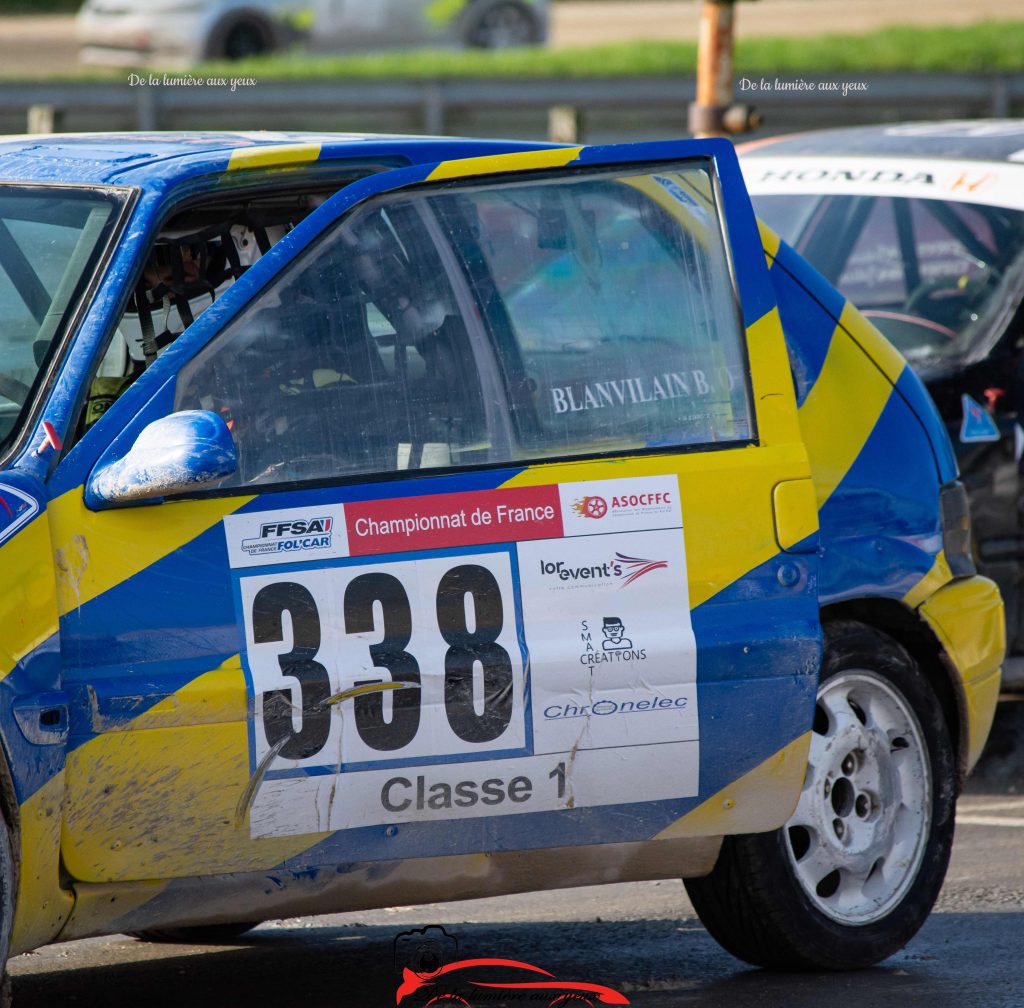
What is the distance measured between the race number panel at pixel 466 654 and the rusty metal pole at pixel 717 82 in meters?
5.53

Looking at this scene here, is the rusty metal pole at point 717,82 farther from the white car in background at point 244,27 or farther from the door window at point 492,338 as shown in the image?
the white car in background at point 244,27

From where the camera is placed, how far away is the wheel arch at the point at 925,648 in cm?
495

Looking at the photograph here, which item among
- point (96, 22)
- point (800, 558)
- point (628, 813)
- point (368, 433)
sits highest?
point (96, 22)

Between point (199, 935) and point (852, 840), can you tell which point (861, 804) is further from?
Answer: point (199, 935)

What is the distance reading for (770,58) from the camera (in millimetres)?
20531

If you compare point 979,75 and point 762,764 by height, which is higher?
point 979,75

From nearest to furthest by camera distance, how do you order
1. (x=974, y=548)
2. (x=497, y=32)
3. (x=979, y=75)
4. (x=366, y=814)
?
(x=366, y=814) < (x=974, y=548) < (x=979, y=75) < (x=497, y=32)

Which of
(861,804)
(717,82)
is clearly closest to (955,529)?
(861,804)

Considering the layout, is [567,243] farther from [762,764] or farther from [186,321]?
[762,764]

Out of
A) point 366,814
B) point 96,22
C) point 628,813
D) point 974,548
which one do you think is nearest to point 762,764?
point 628,813

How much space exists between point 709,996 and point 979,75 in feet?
39.4

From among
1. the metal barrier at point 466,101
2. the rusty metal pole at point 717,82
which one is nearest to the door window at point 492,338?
the rusty metal pole at point 717,82

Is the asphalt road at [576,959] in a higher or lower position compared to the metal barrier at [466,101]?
lower

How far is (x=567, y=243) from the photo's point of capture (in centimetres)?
439
